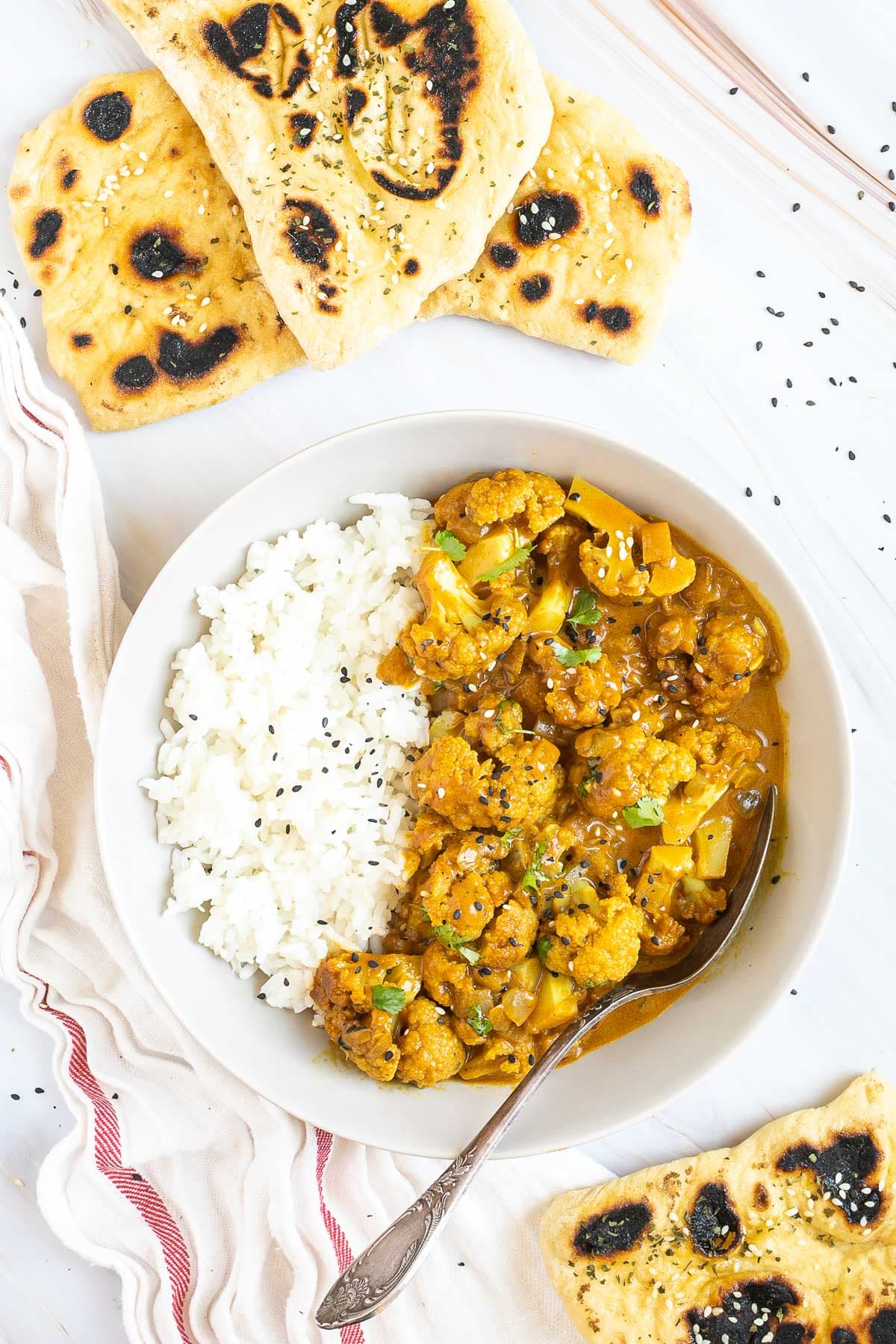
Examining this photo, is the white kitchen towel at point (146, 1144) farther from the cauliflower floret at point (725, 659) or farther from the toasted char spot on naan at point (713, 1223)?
the cauliflower floret at point (725, 659)

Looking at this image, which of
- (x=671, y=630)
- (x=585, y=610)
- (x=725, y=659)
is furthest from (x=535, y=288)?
(x=725, y=659)

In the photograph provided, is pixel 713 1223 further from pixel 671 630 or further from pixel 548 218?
pixel 548 218

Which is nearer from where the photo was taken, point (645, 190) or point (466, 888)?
point (466, 888)

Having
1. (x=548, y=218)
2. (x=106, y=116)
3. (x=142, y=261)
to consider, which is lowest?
(x=142, y=261)

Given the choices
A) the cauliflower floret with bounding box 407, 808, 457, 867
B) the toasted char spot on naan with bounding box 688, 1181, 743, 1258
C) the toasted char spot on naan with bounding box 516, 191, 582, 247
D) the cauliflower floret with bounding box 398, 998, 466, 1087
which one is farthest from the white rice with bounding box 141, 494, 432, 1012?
the toasted char spot on naan with bounding box 688, 1181, 743, 1258

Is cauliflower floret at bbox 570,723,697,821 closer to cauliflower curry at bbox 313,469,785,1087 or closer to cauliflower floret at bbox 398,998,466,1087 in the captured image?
cauliflower curry at bbox 313,469,785,1087

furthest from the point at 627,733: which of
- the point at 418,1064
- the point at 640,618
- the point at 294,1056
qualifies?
the point at 294,1056

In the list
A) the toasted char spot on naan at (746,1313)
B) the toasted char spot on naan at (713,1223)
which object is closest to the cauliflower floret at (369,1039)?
the toasted char spot on naan at (713,1223)

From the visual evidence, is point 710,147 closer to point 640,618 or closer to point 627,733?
point 640,618
